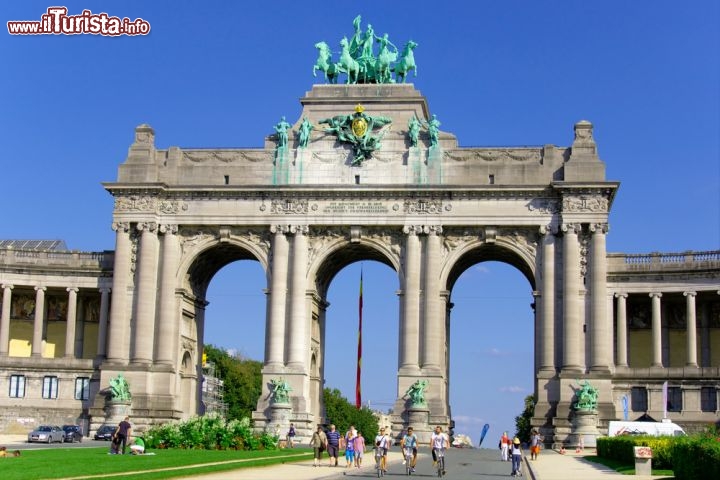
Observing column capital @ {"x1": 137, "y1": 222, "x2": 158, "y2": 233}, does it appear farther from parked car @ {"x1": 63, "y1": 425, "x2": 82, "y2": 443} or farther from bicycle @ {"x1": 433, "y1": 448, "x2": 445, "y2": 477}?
bicycle @ {"x1": 433, "y1": 448, "x2": 445, "y2": 477}

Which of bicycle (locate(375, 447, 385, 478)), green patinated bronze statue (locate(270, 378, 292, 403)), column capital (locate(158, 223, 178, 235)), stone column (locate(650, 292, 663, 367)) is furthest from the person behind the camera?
column capital (locate(158, 223, 178, 235))

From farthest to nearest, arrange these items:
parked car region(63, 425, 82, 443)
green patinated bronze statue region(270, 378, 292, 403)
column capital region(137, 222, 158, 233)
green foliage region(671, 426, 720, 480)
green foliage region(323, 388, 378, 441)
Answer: green foliage region(323, 388, 378, 441)
column capital region(137, 222, 158, 233)
green patinated bronze statue region(270, 378, 292, 403)
parked car region(63, 425, 82, 443)
green foliage region(671, 426, 720, 480)

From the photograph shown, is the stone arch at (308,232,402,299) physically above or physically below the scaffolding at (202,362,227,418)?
above

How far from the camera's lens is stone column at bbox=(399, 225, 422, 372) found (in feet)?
265

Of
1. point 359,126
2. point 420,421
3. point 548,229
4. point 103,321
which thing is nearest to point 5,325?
point 103,321

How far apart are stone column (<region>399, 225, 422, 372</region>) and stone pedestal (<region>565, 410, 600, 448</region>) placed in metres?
11.5

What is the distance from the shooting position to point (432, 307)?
265ft

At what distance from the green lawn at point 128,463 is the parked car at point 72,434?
19025 millimetres

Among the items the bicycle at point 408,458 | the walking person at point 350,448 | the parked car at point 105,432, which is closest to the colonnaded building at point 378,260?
the parked car at point 105,432

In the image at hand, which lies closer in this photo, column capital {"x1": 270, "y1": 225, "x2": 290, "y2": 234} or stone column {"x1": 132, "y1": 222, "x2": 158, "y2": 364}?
stone column {"x1": 132, "y1": 222, "x2": 158, "y2": 364}

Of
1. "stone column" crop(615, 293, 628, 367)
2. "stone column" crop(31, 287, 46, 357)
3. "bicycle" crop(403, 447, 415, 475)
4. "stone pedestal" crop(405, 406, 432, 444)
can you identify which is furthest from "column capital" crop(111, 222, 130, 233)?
"bicycle" crop(403, 447, 415, 475)

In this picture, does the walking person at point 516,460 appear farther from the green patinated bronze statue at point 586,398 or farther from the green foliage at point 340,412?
the green foliage at point 340,412

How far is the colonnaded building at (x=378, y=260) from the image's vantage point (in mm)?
80250

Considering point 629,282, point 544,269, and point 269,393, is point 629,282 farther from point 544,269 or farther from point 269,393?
point 269,393
